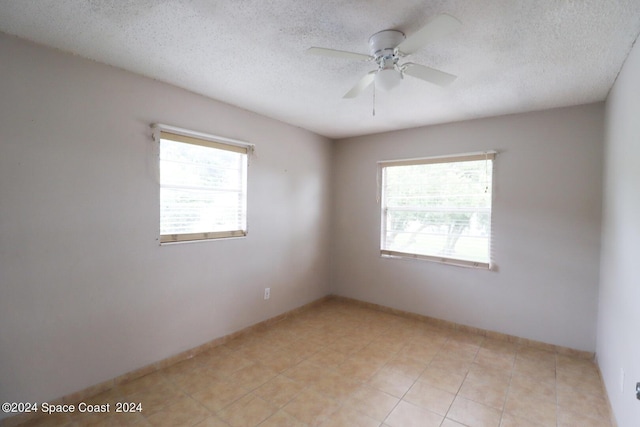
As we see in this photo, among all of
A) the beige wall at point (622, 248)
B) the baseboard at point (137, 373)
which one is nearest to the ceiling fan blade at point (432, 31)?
the beige wall at point (622, 248)

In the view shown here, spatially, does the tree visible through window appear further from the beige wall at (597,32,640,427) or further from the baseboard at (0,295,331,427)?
the beige wall at (597,32,640,427)

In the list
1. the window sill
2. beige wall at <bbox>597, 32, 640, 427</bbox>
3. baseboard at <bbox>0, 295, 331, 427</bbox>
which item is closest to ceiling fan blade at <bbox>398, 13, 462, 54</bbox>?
beige wall at <bbox>597, 32, 640, 427</bbox>

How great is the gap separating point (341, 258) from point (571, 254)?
8.51 feet

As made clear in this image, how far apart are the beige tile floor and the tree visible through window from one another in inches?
46.0

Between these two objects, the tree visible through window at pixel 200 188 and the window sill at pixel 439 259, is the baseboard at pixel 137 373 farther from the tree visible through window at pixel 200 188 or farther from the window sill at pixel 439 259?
the window sill at pixel 439 259

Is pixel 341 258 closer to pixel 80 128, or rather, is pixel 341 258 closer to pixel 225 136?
pixel 225 136

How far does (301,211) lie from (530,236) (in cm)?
254

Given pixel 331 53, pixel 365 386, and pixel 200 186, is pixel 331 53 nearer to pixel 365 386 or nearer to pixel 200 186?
pixel 200 186

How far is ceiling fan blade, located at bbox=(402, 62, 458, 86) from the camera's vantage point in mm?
1733

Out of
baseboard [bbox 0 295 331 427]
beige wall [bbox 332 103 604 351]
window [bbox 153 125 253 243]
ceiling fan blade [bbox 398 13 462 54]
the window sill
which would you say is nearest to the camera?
ceiling fan blade [bbox 398 13 462 54]

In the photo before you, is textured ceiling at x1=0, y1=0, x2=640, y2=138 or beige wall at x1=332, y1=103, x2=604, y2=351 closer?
textured ceiling at x1=0, y1=0, x2=640, y2=138

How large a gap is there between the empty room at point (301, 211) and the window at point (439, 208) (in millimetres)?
23

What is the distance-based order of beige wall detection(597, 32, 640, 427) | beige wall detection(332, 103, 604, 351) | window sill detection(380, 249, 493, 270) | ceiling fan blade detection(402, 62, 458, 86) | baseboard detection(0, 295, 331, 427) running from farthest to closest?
1. window sill detection(380, 249, 493, 270)
2. beige wall detection(332, 103, 604, 351)
3. baseboard detection(0, 295, 331, 427)
4. ceiling fan blade detection(402, 62, 458, 86)
5. beige wall detection(597, 32, 640, 427)

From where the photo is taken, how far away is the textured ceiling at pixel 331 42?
1.50 meters
